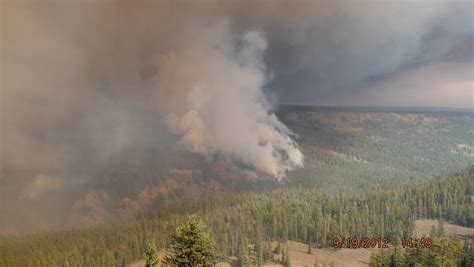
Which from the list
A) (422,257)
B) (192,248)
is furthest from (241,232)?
(192,248)

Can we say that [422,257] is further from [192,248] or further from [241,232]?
[241,232]

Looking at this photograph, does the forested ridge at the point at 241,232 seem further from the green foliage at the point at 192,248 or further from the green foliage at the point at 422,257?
the green foliage at the point at 192,248

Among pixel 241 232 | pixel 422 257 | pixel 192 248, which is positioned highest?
pixel 192 248

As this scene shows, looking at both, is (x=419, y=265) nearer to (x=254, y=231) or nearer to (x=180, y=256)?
(x=180, y=256)

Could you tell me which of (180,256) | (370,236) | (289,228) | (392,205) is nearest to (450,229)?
(392,205)

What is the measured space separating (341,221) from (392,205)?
4975 cm

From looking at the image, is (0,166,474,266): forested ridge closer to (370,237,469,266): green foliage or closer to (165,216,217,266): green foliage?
(370,237,469,266): green foliage

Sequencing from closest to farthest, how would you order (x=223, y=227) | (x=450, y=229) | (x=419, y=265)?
1. (x=419, y=265)
2. (x=223, y=227)
3. (x=450, y=229)

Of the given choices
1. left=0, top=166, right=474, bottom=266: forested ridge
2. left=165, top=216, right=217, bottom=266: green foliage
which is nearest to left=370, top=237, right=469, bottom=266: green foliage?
left=0, top=166, right=474, bottom=266: forested ridge

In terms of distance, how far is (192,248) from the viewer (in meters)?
34.9

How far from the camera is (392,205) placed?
7785 inches

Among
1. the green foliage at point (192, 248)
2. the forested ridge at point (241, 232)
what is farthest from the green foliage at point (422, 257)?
the green foliage at point (192, 248)

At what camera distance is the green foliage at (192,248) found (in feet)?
115

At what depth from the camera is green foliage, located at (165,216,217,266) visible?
1377 inches
